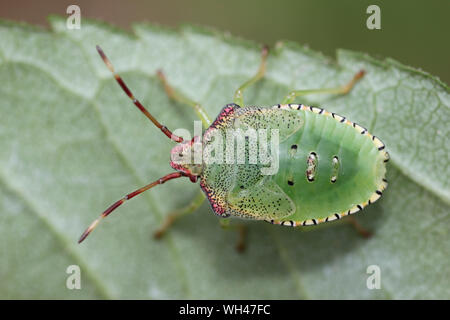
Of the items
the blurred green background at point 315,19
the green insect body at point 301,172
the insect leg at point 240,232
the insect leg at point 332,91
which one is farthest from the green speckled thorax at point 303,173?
the blurred green background at point 315,19

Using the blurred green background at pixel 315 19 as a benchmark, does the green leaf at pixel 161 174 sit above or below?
below

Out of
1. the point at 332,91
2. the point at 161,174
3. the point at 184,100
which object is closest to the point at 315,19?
the point at 332,91

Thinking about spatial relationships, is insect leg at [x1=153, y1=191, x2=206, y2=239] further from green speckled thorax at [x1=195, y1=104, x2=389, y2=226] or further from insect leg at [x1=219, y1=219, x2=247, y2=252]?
green speckled thorax at [x1=195, y1=104, x2=389, y2=226]

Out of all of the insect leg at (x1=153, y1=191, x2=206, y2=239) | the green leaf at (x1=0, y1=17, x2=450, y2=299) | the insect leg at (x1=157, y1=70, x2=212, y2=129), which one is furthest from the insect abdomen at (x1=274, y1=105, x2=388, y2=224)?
the insect leg at (x1=153, y1=191, x2=206, y2=239)

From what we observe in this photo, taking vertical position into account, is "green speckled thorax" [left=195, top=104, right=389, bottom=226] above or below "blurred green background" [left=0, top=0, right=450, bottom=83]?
below

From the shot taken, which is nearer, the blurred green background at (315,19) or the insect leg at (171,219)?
the insect leg at (171,219)

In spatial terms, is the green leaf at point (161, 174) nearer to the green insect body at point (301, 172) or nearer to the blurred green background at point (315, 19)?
the green insect body at point (301, 172)

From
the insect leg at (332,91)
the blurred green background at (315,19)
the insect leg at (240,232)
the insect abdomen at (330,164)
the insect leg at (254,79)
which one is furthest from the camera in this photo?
the blurred green background at (315,19)
